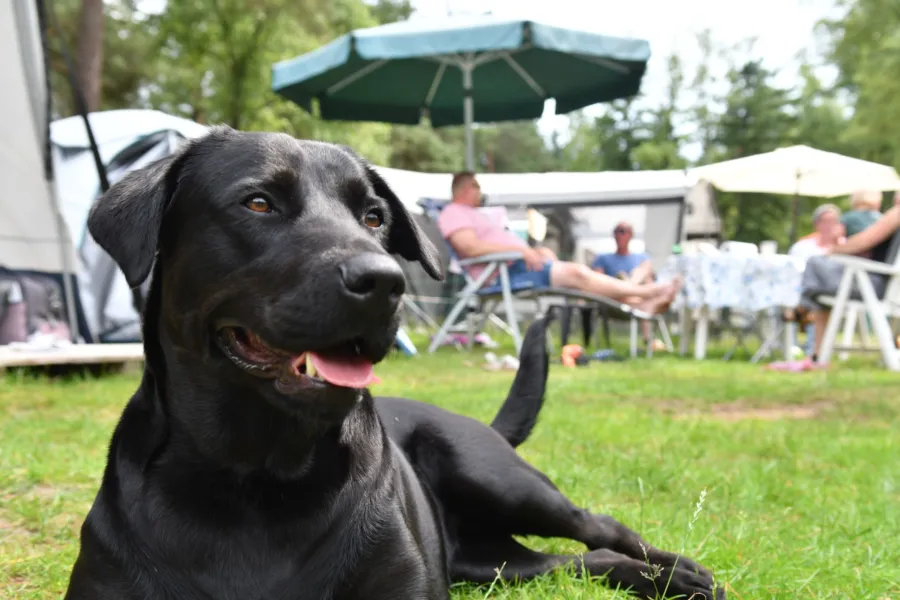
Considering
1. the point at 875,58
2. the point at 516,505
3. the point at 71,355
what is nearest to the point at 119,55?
the point at 71,355

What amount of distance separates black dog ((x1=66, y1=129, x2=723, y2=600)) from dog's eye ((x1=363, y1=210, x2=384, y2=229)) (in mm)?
13

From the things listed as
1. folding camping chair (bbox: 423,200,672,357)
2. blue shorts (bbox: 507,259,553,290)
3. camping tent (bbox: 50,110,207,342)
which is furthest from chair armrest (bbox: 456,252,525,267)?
camping tent (bbox: 50,110,207,342)

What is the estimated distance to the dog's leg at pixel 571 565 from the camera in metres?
2.17

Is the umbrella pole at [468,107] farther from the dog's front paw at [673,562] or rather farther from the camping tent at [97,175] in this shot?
the dog's front paw at [673,562]

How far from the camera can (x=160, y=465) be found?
165 cm

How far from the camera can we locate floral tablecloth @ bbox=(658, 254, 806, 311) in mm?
9078

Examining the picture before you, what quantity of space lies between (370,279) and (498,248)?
7352 millimetres

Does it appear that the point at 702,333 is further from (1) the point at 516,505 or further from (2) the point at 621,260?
(1) the point at 516,505

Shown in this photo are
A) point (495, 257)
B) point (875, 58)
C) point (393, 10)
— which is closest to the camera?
point (495, 257)

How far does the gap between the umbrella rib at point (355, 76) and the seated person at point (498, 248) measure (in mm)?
2134

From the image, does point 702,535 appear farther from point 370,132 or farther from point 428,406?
point 370,132

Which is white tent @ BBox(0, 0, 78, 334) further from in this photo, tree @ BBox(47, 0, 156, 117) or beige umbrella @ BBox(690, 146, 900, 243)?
tree @ BBox(47, 0, 156, 117)

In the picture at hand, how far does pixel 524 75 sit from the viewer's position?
33.8 feet

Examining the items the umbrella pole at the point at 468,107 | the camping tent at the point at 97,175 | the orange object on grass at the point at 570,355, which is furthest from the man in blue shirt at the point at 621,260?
the camping tent at the point at 97,175
